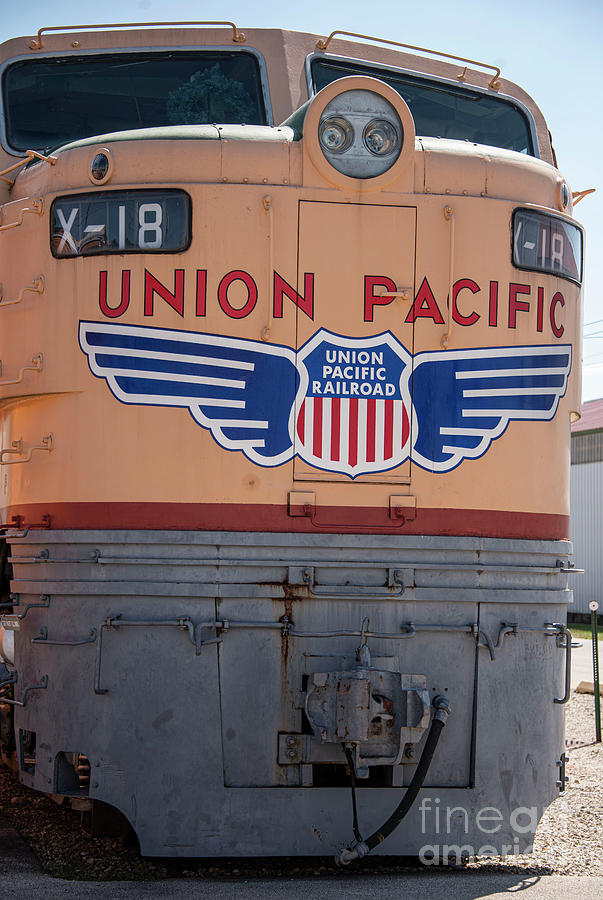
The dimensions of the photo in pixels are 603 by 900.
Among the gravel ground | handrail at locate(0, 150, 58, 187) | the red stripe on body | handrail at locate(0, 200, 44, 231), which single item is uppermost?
handrail at locate(0, 150, 58, 187)

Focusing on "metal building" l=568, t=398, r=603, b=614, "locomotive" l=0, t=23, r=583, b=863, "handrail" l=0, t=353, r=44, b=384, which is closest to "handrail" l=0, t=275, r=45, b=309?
"locomotive" l=0, t=23, r=583, b=863

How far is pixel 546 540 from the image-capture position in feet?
17.1

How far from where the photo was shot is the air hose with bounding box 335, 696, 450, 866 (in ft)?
14.8

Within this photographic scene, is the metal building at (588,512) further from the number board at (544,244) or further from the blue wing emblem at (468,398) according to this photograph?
the blue wing emblem at (468,398)

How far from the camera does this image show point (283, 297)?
491 centimetres

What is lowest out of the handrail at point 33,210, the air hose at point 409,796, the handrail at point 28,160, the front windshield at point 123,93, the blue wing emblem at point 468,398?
the air hose at point 409,796

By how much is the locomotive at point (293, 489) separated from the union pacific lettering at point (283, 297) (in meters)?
0.01

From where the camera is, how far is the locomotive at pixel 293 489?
4711mm

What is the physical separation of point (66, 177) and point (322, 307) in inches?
57.7

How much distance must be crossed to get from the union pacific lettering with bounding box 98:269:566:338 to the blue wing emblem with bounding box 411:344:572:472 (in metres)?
0.17

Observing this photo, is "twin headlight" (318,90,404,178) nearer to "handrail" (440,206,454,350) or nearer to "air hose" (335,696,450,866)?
"handrail" (440,206,454,350)

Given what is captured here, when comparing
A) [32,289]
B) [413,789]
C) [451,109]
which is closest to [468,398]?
[413,789]

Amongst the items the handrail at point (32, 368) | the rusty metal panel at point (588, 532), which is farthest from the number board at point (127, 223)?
the rusty metal panel at point (588, 532)

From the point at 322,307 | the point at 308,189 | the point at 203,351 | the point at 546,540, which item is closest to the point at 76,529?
the point at 203,351
